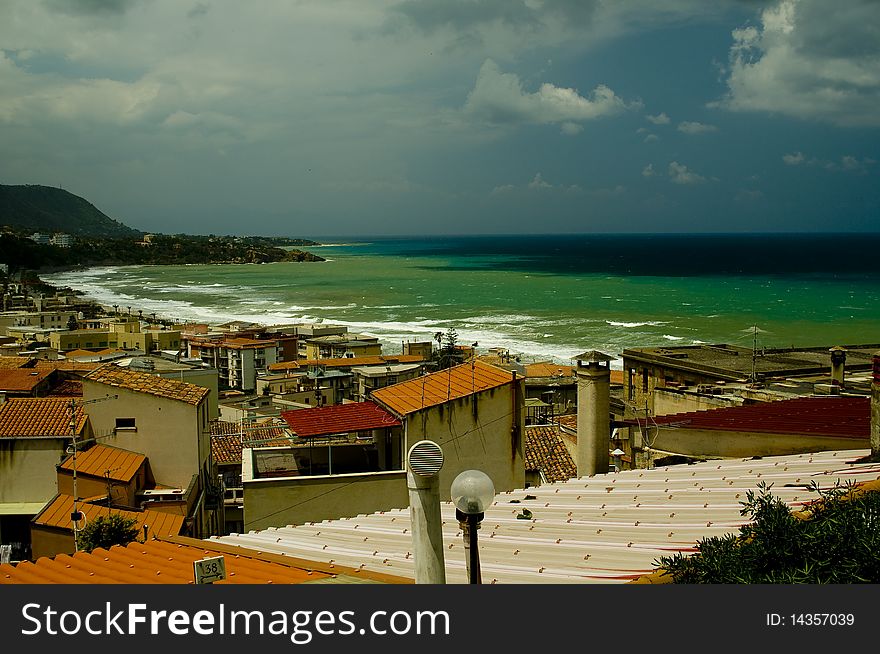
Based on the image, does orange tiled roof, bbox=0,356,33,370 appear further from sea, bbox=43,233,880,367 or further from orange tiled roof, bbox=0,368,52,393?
sea, bbox=43,233,880,367

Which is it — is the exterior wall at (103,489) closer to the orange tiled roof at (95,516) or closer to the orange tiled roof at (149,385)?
the orange tiled roof at (95,516)

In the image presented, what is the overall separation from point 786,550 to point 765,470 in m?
3.90

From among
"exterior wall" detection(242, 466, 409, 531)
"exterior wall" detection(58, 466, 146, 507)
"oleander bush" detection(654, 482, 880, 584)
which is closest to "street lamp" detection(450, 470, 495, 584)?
"oleander bush" detection(654, 482, 880, 584)

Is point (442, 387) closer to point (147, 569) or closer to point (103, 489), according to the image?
point (103, 489)

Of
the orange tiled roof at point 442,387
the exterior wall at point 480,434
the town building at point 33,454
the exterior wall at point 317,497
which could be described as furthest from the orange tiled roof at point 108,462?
Result: the exterior wall at point 480,434

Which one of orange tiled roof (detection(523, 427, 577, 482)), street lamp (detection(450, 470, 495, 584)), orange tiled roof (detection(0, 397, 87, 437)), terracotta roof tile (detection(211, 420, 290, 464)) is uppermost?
street lamp (detection(450, 470, 495, 584))

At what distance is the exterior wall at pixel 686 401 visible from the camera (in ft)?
54.9

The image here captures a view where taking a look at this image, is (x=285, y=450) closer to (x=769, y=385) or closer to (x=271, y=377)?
(x=769, y=385)

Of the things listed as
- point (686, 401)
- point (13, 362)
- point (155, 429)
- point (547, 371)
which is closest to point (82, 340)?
point (13, 362)

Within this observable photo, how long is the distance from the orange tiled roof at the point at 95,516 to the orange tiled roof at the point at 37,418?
1190mm

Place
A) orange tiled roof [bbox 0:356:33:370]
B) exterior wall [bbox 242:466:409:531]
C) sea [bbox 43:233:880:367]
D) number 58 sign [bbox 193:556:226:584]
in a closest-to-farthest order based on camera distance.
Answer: number 58 sign [bbox 193:556:226:584], exterior wall [bbox 242:466:409:531], orange tiled roof [bbox 0:356:33:370], sea [bbox 43:233:880:367]

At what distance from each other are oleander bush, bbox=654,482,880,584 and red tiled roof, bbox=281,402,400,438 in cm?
596

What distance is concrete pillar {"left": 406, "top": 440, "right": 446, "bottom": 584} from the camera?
4305 millimetres

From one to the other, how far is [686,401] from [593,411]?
992 centimetres
